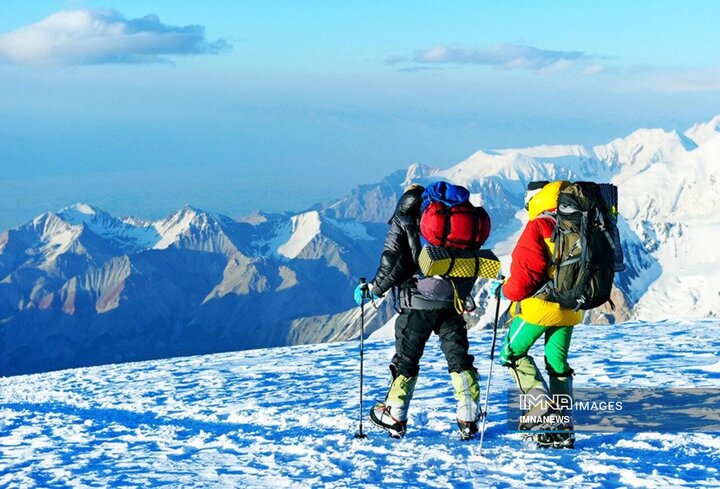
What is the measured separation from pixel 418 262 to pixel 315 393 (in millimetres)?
5289

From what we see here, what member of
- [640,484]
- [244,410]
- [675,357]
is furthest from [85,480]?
[675,357]

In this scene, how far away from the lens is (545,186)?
8.98 meters

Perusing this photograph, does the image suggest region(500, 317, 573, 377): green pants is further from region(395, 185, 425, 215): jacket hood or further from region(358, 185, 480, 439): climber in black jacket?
region(395, 185, 425, 215): jacket hood

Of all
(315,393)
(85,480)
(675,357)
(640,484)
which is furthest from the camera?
(675,357)

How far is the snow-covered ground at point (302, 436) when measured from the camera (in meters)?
8.51

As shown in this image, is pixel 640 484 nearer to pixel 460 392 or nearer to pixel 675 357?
pixel 460 392

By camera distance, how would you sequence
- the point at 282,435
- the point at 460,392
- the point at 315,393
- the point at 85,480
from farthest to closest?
the point at 315,393
the point at 282,435
the point at 460,392
the point at 85,480

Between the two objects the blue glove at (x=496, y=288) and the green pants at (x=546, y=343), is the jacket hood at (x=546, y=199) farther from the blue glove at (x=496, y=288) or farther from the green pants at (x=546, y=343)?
the green pants at (x=546, y=343)

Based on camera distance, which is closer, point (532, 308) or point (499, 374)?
point (532, 308)

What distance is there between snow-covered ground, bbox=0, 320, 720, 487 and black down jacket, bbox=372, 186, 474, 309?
177 centimetres

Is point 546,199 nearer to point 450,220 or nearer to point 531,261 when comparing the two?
point 531,261

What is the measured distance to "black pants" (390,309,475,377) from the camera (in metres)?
9.48

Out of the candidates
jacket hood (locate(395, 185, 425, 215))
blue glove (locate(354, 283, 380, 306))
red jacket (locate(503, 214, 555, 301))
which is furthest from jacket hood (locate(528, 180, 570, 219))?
blue glove (locate(354, 283, 380, 306))

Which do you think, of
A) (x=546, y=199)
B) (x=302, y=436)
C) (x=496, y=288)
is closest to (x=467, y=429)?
(x=496, y=288)
